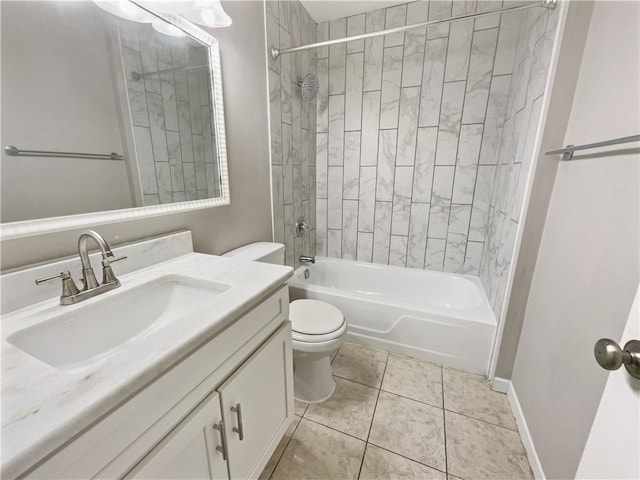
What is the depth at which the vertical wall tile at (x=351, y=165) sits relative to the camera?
2.29m

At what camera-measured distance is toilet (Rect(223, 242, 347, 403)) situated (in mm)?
1340

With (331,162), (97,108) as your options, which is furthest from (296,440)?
(331,162)

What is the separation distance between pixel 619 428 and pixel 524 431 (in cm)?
108

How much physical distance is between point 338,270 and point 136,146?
1.88m

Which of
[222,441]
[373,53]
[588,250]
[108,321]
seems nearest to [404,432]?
[222,441]

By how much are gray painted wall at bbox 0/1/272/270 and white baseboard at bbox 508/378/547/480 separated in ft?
5.56

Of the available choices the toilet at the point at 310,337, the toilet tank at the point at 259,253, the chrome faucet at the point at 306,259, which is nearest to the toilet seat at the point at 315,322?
the toilet at the point at 310,337

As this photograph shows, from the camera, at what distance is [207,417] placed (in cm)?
68

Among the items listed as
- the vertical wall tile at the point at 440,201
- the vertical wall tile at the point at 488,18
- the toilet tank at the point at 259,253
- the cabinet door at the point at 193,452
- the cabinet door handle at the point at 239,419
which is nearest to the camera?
the cabinet door at the point at 193,452

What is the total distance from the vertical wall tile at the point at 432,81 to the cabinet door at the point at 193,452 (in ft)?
7.23

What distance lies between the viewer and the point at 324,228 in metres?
2.60

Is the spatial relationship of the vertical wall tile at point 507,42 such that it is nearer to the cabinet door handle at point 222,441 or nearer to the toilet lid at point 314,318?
the toilet lid at point 314,318

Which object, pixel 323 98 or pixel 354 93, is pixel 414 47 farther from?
pixel 323 98

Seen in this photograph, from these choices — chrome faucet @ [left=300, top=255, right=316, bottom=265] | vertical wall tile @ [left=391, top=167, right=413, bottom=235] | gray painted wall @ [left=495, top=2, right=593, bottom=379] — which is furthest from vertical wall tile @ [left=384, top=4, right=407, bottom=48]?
chrome faucet @ [left=300, top=255, right=316, bottom=265]
